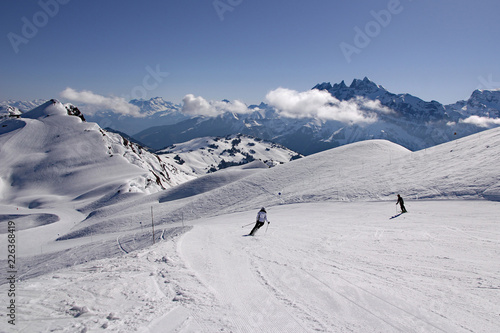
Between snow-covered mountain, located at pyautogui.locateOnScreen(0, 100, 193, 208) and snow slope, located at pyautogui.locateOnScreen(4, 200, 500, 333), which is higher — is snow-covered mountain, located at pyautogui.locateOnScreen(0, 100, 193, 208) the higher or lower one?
the higher one

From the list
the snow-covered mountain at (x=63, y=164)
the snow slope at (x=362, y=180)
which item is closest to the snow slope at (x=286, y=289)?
the snow slope at (x=362, y=180)

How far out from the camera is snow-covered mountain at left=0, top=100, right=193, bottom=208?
85.9 metres

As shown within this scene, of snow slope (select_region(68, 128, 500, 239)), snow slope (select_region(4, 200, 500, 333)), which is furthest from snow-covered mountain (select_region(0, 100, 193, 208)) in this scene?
snow slope (select_region(4, 200, 500, 333))

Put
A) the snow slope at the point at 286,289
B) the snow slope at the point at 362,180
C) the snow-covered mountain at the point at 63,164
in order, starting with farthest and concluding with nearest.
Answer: the snow-covered mountain at the point at 63,164 → the snow slope at the point at 362,180 → the snow slope at the point at 286,289

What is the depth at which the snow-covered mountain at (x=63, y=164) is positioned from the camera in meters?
85.9

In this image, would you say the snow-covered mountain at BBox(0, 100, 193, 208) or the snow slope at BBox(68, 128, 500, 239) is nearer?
the snow slope at BBox(68, 128, 500, 239)

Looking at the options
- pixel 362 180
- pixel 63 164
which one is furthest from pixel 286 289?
pixel 63 164

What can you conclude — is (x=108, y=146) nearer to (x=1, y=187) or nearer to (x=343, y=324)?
(x=1, y=187)

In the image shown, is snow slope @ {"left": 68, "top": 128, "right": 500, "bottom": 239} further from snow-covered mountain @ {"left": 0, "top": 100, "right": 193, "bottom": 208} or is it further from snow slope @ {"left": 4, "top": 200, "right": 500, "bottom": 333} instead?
snow-covered mountain @ {"left": 0, "top": 100, "right": 193, "bottom": 208}

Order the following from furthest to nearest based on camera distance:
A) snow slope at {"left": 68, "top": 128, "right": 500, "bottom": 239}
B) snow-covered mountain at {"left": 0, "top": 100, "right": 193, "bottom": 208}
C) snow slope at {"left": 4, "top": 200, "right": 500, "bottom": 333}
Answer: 1. snow-covered mountain at {"left": 0, "top": 100, "right": 193, "bottom": 208}
2. snow slope at {"left": 68, "top": 128, "right": 500, "bottom": 239}
3. snow slope at {"left": 4, "top": 200, "right": 500, "bottom": 333}

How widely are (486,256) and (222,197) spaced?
36173 millimetres

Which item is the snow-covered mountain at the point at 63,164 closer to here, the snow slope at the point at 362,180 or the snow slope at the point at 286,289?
the snow slope at the point at 362,180

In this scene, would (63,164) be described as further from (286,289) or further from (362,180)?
(286,289)

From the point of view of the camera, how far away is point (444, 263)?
9422mm
